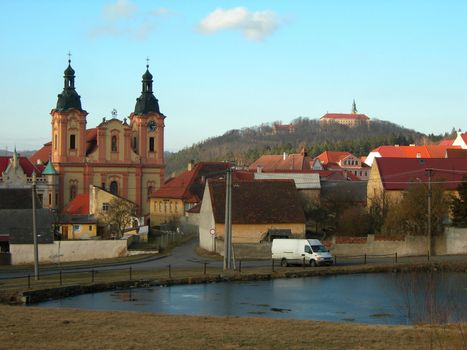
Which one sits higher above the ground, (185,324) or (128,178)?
(128,178)

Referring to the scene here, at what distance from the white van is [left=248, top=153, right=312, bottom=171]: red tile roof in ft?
264

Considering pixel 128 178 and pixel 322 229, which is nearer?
pixel 322 229

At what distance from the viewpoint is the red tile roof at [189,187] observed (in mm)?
77500

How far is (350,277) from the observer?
35.9 metres

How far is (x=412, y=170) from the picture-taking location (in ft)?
224

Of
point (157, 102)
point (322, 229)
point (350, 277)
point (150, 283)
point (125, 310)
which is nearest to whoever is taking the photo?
point (125, 310)

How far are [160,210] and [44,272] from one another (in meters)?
42.0

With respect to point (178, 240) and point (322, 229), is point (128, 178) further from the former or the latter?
point (322, 229)

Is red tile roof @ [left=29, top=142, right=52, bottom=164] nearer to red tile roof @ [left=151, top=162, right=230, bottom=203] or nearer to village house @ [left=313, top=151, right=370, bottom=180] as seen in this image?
red tile roof @ [left=151, top=162, right=230, bottom=203]

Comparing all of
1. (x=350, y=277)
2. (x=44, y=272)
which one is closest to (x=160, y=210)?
(x=44, y=272)

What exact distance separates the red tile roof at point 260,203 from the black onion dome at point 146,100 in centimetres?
3590

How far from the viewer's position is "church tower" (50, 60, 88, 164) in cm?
8350

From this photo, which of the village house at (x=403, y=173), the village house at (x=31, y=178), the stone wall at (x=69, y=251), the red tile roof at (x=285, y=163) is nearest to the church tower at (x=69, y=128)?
the village house at (x=31, y=178)

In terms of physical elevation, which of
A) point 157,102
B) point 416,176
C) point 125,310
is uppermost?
point 157,102
